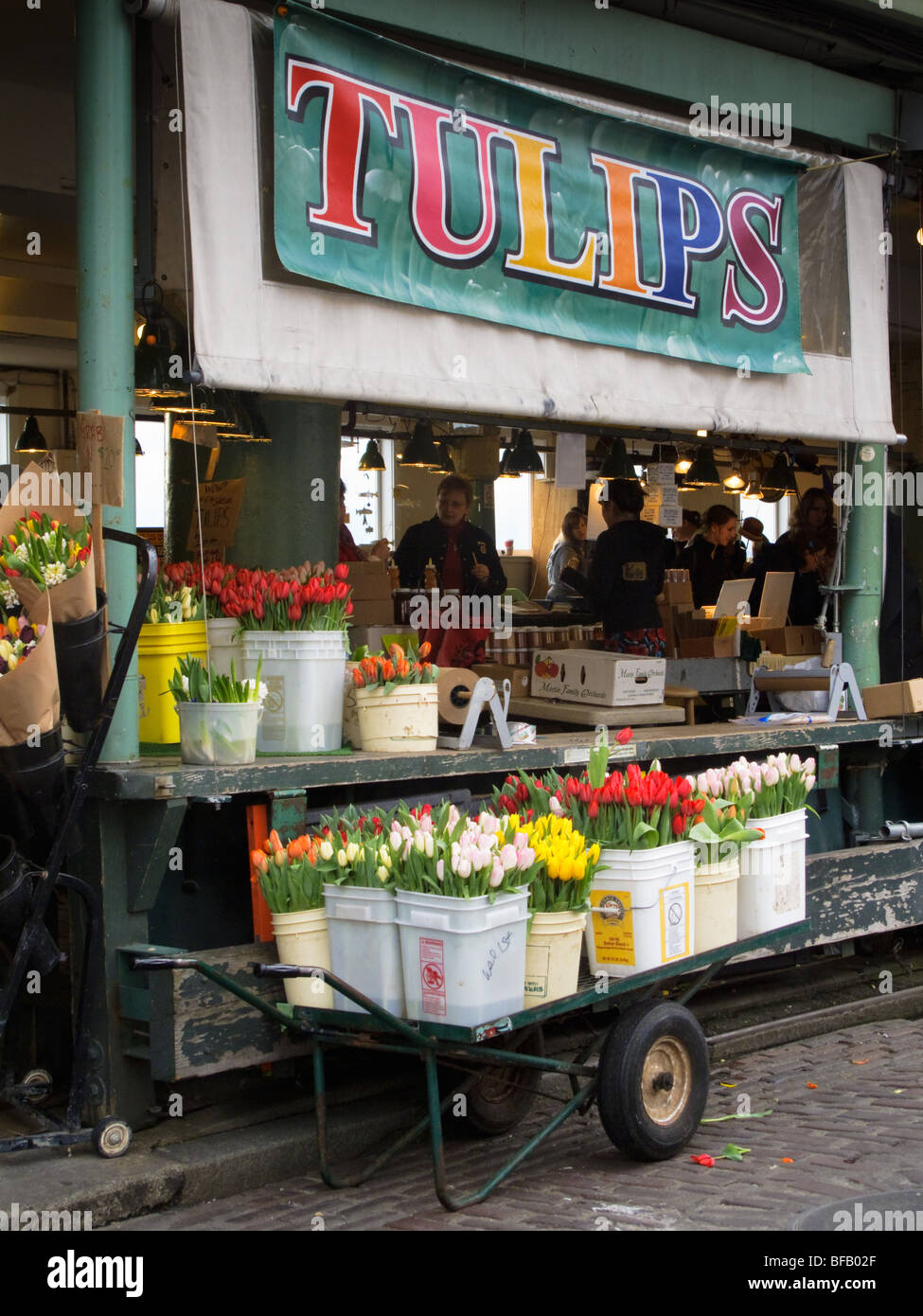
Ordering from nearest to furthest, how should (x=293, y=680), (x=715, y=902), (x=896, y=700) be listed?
(x=715, y=902) < (x=293, y=680) < (x=896, y=700)

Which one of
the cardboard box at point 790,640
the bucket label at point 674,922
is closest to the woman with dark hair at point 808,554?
the cardboard box at point 790,640

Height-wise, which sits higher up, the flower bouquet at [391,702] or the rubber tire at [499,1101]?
the flower bouquet at [391,702]

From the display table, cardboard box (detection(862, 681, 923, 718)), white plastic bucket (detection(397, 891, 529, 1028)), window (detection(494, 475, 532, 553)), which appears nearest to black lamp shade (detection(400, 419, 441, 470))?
the display table

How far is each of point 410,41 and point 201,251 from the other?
174 cm

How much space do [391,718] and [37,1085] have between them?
5.90ft

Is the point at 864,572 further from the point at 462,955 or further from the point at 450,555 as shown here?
the point at 462,955

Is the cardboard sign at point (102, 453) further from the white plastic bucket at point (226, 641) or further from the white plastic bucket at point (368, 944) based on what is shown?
the white plastic bucket at point (368, 944)

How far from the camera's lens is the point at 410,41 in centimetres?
603

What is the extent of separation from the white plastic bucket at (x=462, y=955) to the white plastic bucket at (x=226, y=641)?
1368mm

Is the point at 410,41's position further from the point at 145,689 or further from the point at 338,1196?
the point at 338,1196

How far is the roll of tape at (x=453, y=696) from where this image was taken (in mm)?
5922

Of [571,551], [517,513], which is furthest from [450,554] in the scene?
[517,513]

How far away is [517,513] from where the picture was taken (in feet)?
86.4

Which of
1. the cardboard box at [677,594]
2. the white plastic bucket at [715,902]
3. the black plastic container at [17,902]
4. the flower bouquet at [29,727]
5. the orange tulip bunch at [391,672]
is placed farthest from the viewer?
the cardboard box at [677,594]
